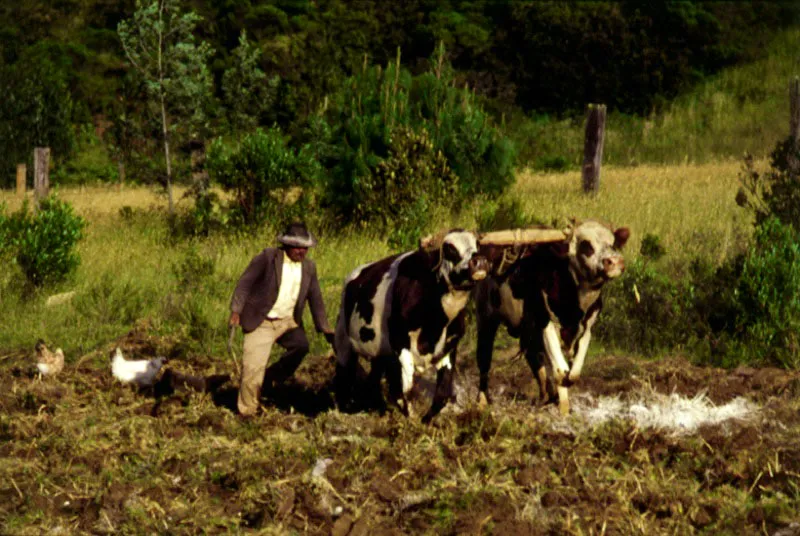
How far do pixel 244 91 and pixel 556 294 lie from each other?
16.4 m

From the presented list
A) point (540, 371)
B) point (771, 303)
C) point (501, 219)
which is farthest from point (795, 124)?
point (540, 371)

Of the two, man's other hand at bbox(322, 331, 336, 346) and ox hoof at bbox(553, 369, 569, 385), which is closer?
ox hoof at bbox(553, 369, 569, 385)

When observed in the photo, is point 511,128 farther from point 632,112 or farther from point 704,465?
point 704,465

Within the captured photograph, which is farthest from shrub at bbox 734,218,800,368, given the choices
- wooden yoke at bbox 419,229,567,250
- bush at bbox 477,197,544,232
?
wooden yoke at bbox 419,229,567,250

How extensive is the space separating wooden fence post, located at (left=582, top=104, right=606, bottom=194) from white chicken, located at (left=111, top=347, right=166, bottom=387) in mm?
13104

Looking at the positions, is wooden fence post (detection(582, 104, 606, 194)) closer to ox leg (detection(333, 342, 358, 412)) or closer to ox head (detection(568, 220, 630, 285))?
ox leg (detection(333, 342, 358, 412))

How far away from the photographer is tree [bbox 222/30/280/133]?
24.3 metres

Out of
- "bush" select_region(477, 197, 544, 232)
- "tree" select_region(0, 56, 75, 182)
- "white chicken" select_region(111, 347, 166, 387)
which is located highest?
"bush" select_region(477, 197, 544, 232)

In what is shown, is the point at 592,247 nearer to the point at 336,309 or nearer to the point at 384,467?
the point at 384,467

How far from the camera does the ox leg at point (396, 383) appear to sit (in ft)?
29.5

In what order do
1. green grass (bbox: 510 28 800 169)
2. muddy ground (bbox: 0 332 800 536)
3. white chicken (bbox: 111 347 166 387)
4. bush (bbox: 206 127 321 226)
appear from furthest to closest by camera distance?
green grass (bbox: 510 28 800 169) < bush (bbox: 206 127 321 226) < white chicken (bbox: 111 347 166 387) < muddy ground (bbox: 0 332 800 536)

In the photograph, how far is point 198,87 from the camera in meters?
20.8

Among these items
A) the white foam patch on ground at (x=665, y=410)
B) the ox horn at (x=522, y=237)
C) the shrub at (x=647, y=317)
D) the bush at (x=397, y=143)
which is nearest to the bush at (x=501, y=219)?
the bush at (x=397, y=143)

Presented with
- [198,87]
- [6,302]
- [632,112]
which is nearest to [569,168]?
[632,112]
